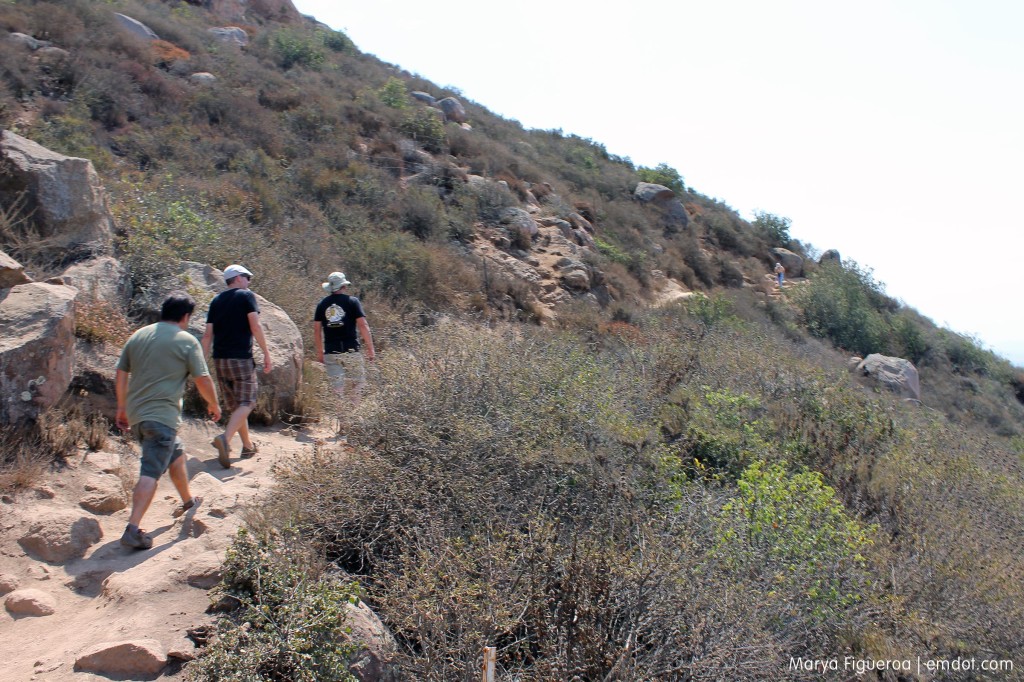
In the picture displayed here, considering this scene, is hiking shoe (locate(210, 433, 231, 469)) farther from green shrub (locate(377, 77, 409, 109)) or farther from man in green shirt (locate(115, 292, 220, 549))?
green shrub (locate(377, 77, 409, 109))

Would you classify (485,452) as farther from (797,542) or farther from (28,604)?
(28,604)

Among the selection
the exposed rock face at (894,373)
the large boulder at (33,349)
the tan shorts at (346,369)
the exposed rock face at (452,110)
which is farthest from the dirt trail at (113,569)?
the exposed rock face at (452,110)

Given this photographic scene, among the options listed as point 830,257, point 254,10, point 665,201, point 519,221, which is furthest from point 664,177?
point 254,10

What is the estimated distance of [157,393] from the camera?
438 centimetres

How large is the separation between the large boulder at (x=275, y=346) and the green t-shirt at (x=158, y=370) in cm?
196

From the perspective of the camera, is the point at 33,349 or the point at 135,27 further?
the point at 135,27

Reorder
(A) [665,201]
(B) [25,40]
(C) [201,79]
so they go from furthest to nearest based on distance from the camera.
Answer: (A) [665,201]
(C) [201,79]
(B) [25,40]

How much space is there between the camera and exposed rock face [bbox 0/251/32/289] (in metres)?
5.20

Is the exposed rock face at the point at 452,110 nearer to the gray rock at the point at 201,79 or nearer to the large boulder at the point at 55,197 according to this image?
the gray rock at the point at 201,79

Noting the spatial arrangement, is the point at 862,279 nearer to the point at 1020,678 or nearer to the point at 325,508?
→ the point at 1020,678

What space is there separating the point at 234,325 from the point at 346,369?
1.02 m

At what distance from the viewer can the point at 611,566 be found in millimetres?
3535

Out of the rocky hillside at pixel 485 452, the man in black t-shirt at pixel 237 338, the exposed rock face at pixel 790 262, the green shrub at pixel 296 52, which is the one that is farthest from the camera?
the exposed rock face at pixel 790 262

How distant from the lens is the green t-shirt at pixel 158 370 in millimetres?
4359
